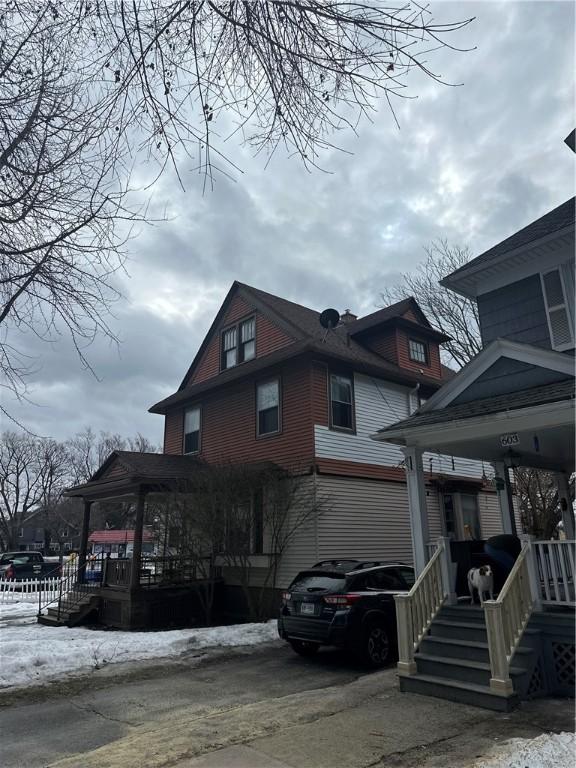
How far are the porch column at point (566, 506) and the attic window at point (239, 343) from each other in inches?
377

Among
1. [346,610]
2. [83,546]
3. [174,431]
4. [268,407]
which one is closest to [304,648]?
[346,610]

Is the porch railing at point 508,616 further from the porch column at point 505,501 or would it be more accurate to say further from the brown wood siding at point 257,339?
the brown wood siding at point 257,339

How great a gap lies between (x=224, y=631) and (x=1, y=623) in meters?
7.53

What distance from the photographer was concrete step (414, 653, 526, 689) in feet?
20.8

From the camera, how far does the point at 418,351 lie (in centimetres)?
1900

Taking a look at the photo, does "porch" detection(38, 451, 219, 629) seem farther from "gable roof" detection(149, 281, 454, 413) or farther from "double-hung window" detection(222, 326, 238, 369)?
"double-hung window" detection(222, 326, 238, 369)

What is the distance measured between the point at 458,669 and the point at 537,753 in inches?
→ 87.8

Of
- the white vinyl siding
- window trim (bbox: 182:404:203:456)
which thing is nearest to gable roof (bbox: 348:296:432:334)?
the white vinyl siding

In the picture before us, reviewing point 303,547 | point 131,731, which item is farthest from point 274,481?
point 131,731

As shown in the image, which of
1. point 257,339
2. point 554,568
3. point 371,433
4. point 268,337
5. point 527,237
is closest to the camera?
point 554,568

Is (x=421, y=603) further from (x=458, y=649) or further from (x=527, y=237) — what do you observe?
(x=527, y=237)

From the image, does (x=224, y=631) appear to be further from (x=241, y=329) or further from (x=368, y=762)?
(x=241, y=329)

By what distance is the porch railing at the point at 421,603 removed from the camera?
7039 mm

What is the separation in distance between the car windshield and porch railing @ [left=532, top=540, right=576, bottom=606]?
307 centimetres
